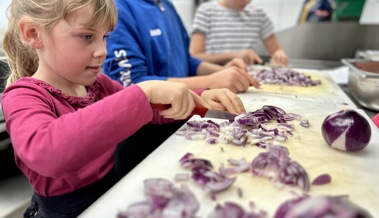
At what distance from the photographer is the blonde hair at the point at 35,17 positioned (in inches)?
21.3

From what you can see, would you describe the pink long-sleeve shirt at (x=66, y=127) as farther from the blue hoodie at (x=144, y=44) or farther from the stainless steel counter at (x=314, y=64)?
the stainless steel counter at (x=314, y=64)

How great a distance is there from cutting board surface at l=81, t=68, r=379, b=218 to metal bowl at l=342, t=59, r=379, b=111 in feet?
0.90

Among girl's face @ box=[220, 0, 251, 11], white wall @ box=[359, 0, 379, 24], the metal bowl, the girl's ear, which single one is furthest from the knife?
white wall @ box=[359, 0, 379, 24]

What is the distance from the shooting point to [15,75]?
0.66 meters

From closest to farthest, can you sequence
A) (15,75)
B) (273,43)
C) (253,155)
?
(253,155), (15,75), (273,43)

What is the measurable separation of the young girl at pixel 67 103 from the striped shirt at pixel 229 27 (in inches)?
43.7

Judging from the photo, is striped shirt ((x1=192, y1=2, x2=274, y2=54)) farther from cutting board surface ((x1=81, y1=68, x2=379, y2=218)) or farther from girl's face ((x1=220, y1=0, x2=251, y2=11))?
cutting board surface ((x1=81, y1=68, x2=379, y2=218))

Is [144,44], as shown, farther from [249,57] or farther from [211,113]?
[249,57]

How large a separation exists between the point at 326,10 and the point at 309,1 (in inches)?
11.8

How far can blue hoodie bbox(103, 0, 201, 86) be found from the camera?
866 mm

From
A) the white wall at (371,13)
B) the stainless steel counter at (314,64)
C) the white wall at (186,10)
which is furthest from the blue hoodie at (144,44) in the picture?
the white wall at (371,13)

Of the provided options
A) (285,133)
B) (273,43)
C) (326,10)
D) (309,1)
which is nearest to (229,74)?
(285,133)

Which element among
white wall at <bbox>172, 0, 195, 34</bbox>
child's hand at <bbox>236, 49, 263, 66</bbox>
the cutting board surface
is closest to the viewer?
the cutting board surface

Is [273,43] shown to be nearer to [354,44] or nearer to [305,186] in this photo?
[354,44]
